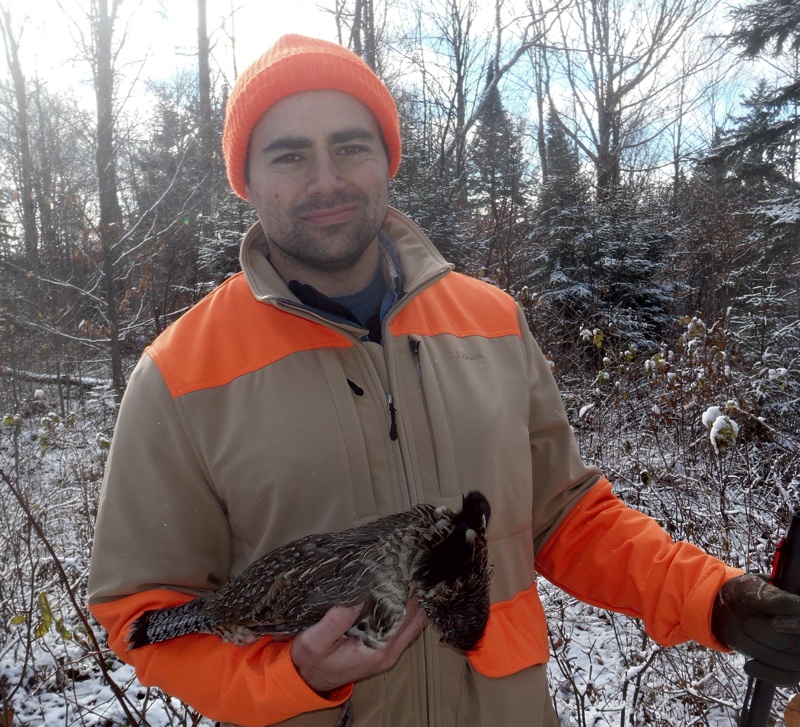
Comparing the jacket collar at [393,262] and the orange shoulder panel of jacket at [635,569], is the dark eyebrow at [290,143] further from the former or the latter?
the orange shoulder panel of jacket at [635,569]

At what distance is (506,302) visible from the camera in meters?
2.48

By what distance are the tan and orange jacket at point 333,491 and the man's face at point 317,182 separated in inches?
7.1

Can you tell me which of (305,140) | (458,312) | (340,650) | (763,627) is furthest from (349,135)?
(763,627)

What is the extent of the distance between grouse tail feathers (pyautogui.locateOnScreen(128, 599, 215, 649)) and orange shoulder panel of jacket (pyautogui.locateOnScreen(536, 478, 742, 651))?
51.1 inches

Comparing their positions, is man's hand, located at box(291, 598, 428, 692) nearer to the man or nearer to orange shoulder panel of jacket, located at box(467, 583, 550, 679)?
the man

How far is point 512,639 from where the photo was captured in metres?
2.06

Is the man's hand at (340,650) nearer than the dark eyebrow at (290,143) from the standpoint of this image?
Yes

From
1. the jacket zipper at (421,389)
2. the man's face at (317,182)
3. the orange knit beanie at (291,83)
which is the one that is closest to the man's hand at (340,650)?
the jacket zipper at (421,389)

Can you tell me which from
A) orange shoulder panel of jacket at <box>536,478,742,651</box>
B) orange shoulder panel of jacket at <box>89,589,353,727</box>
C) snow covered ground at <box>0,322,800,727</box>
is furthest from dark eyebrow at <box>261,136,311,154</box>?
snow covered ground at <box>0,322,800,727</box>

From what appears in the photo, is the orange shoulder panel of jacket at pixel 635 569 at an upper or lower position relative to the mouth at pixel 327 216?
lower

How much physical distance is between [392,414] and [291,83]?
128 centimetres

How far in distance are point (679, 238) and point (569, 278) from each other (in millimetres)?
4831

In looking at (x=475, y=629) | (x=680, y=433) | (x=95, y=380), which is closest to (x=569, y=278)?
(x=680, y=433)

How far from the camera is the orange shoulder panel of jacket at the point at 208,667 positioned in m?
1.67
